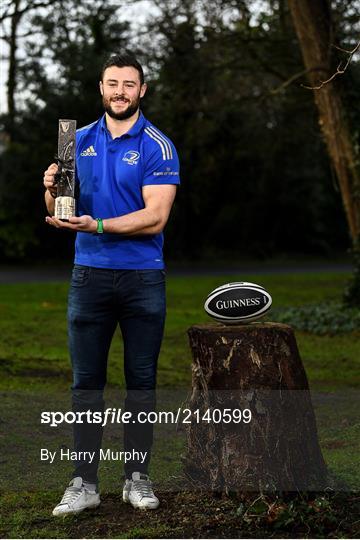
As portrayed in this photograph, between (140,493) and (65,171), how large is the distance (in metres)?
1.85

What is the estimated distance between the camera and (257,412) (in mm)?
5520

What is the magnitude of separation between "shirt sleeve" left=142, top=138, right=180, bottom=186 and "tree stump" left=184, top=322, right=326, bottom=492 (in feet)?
3.28

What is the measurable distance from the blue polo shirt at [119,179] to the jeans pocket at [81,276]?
3 cm

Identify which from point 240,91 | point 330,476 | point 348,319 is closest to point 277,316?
point 348,319

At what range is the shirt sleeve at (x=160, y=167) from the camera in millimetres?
5199

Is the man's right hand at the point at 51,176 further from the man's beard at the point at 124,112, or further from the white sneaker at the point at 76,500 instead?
the white sneaker at the point at 76,500

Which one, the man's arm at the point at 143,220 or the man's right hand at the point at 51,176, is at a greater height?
the man's right hand at the point at 51,176

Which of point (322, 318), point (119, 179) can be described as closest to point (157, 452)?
point (119, 179)

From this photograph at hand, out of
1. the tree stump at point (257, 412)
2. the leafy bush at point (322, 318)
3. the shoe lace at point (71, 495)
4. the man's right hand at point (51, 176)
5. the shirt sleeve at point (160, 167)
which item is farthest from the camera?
the leafy bush at point (322, 318)

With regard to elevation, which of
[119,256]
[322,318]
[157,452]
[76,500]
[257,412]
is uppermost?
[119,256]

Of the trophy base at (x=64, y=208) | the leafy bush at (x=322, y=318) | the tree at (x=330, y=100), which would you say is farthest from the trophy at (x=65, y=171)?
the tree at (x=330, y=100)

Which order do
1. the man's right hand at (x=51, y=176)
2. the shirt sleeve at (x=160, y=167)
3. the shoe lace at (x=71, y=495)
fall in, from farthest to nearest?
the shoe lace at (x=71, y=495), the shirt sleeve at (x=160, y=167), the man's right hand at (x=51, y=176)

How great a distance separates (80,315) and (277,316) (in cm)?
1085

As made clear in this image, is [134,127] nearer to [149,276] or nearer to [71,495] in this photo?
[149,276]
